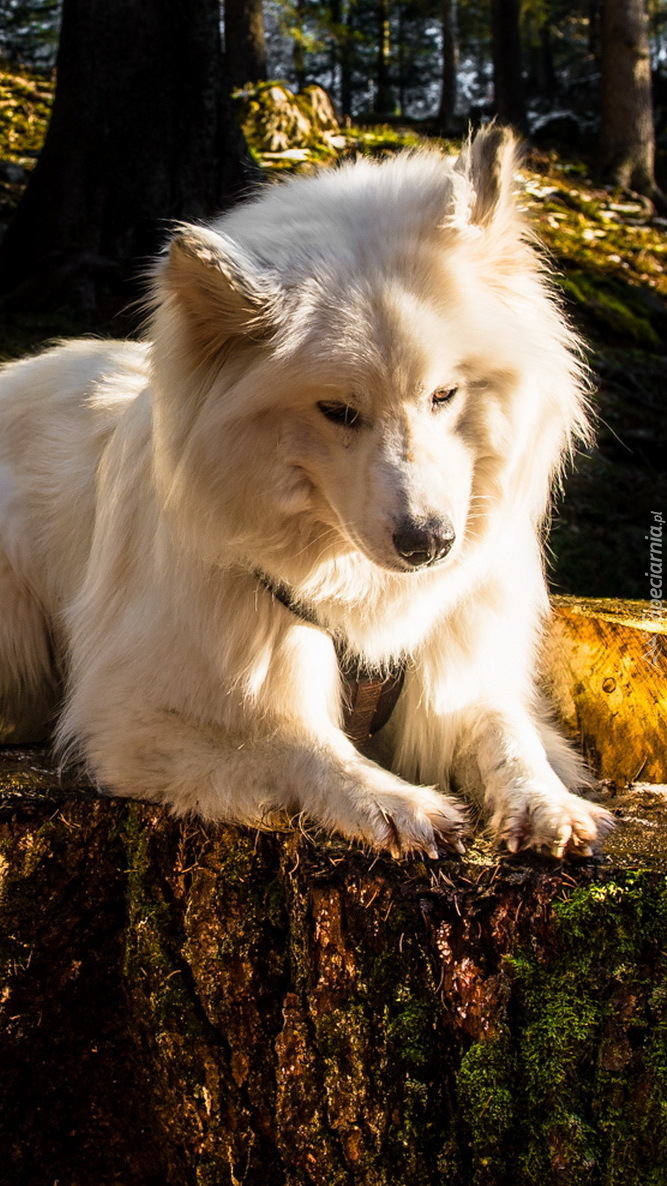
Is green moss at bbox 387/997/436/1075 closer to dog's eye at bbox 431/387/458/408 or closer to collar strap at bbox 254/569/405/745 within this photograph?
collar strap at bbox 254/569/405/745

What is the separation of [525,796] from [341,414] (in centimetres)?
115

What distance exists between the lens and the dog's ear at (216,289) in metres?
2.44

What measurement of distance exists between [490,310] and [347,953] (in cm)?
167

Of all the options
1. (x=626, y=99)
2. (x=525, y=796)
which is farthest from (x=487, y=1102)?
(x=626, y=99)

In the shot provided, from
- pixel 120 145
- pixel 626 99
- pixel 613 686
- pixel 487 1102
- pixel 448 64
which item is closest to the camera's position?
pixel 487 1102

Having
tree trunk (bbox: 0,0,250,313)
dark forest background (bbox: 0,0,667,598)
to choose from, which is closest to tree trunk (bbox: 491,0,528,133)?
dark forest background (bbox: 0,0,667,598)

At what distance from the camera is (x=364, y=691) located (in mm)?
3264

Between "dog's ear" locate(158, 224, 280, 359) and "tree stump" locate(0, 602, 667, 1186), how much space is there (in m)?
1.29

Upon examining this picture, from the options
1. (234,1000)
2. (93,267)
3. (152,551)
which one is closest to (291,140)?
(93,267)

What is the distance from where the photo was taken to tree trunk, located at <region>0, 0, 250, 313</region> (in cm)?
863

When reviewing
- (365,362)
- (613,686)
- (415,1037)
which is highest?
Answer: (365,362)

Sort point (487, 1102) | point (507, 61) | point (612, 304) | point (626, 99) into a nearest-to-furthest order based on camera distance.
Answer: point (487, 1102) → point (612, 304) → point (626, 99) → point (507, 61)

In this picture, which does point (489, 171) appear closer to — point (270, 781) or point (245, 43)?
point (270, 781)

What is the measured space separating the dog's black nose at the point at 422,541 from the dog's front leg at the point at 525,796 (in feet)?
2.50
